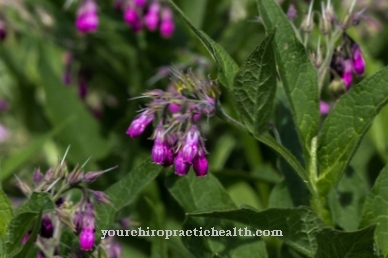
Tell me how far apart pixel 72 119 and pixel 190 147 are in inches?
78.7

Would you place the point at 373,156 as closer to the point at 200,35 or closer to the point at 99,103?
the point at 99,103

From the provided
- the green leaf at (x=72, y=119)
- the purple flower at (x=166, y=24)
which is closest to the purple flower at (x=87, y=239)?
the green leaf at (x=72, y=119)

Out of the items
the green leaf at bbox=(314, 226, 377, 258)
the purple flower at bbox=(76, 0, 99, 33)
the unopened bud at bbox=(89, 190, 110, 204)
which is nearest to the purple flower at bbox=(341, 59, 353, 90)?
the green leaf at bbox=(314, 226, 377, 258)

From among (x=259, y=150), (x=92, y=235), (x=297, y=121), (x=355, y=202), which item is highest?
(x=297, y=121)

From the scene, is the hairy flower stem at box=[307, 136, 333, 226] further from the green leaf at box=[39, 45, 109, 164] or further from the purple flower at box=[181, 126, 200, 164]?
the green leaf at box=[39, 45, 109, 164]

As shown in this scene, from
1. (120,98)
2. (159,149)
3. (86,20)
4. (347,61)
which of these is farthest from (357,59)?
(120,98)

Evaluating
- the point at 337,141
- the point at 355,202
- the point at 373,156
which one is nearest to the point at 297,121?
the point at 337,141

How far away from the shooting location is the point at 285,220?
6.61 feet

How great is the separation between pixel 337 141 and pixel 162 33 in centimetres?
196

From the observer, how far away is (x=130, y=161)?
384 cm

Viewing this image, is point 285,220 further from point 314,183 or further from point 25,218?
point 25,218

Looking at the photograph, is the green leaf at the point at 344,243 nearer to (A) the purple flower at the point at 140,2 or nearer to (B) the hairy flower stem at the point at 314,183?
(B) the hairy flower stem at the point at 314,183

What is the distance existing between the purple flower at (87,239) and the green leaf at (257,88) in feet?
1.55

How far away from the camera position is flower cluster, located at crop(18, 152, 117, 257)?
7.01 ft
